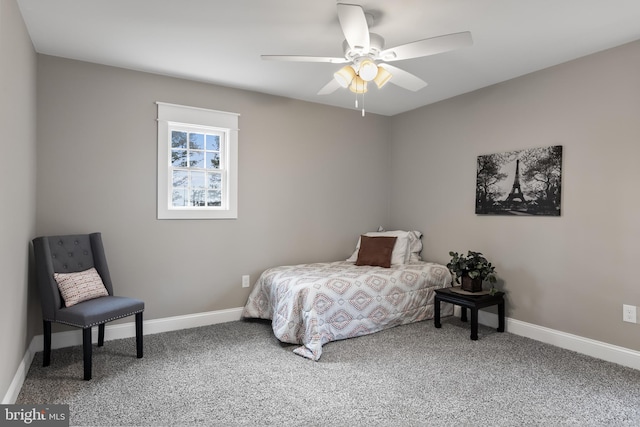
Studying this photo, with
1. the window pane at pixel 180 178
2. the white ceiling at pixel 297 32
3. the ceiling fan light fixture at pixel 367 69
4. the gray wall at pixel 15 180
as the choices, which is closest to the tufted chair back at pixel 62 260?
the gray wall at pixel 15 180

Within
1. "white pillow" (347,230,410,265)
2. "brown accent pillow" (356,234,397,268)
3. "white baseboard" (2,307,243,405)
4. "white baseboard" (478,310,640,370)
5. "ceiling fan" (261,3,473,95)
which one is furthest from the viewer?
"white pillow" (347,230,410,265)

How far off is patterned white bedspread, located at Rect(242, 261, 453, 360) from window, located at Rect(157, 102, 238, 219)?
94 cm

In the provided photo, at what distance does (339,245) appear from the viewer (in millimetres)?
4645

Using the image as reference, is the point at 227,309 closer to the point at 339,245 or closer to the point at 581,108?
the point at 339,245

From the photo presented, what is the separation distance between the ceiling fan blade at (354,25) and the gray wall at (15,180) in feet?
5.62

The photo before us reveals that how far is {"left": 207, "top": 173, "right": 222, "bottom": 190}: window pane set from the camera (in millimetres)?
3840

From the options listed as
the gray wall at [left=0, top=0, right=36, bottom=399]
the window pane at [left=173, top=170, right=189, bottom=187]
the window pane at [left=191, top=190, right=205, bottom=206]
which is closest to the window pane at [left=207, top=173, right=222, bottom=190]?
the window pane at [left=191, top=190, right=205, bottom=206]

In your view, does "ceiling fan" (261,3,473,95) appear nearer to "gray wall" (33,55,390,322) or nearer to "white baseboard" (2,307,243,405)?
"gray wall" (33,55,390,322)

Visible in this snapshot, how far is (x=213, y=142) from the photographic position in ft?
12.7

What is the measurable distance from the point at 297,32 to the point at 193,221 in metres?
2.01

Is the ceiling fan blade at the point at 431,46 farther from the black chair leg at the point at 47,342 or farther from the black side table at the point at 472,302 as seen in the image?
the black chair leg at the point at 47,342

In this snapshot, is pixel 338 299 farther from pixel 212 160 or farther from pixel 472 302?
pixel 212 160

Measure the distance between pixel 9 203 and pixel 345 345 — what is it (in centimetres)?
252

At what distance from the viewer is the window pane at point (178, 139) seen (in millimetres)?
3649
